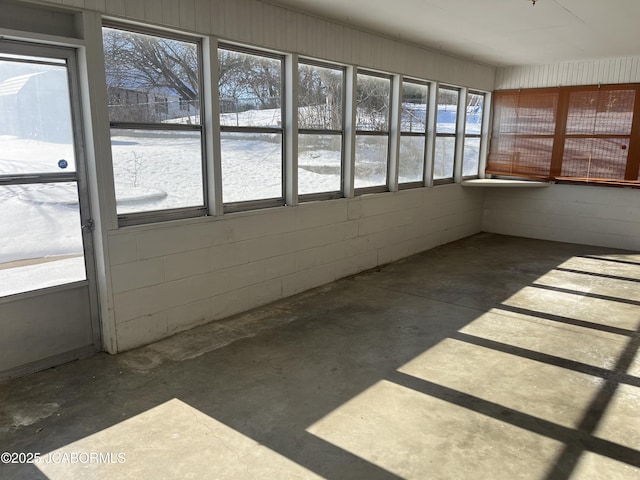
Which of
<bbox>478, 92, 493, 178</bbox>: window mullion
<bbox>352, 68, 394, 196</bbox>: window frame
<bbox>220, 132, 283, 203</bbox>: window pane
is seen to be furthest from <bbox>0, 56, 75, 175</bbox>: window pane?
<bbox>478, 92, 493, 178</bbox>: window mullion

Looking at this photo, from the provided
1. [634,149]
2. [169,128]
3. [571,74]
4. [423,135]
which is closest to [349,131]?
[423,135]

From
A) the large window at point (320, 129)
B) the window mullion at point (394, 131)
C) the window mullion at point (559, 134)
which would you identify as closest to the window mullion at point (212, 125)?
the large window at point (320, 129)

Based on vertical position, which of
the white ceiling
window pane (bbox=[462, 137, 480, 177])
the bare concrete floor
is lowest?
the bare concrete floor

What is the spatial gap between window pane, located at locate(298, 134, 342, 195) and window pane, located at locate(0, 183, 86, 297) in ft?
7.40

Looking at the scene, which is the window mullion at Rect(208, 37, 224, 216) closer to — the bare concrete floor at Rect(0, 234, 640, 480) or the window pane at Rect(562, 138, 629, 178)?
Answer: the bare concrete floor at Rect(0, 234, 640, 480)

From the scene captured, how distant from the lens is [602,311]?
14.7 ft

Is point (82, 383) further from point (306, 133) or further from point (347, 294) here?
point (306, 133)

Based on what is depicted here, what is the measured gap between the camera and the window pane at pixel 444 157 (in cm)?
705

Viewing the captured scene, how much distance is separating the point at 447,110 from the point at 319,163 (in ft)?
9.69

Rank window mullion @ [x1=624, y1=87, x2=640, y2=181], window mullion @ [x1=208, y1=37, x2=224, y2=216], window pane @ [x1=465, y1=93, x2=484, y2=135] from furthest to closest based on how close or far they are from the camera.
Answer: window pane @ [x1=465, y1=93, x2=484, y2=135]
window mullion @ [x1=624, y1=87, x2=640, y2=181]
window mullion @ [x1=208, y1=37, x2=224, y2=216]

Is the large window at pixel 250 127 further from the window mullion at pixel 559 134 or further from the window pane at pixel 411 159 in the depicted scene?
the window mullion at pixel 559 134

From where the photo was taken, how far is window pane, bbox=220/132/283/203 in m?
4.19

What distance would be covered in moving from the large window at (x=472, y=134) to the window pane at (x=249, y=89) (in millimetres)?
4083

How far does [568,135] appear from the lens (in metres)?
7.45
